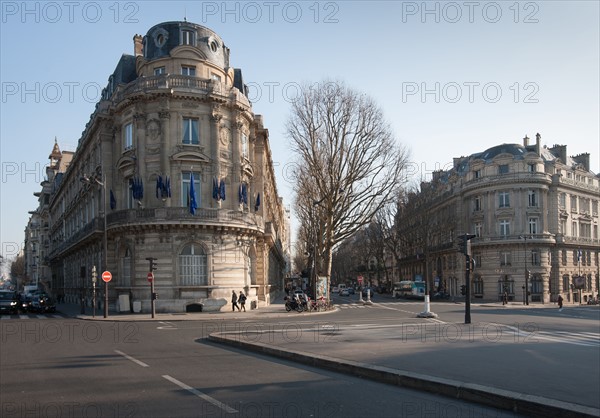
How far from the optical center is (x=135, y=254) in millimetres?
34594

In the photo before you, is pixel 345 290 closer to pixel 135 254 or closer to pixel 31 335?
pixel 135 254

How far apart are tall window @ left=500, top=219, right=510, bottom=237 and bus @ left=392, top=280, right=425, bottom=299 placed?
11470 millimetres

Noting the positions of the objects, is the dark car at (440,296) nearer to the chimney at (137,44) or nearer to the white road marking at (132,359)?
the chimney at (137,44)

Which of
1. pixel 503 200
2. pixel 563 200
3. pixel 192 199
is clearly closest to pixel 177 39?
pixel 192 199

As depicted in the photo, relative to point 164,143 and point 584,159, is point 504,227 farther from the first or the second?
point 164,143

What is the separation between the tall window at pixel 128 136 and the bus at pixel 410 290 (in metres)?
39.0

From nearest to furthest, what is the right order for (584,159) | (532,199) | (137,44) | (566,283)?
(137,44) → (532,199) → (566,283) → (584,159)

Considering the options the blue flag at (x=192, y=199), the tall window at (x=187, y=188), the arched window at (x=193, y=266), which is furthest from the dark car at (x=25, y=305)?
the blue flag at (x=192, y=199)

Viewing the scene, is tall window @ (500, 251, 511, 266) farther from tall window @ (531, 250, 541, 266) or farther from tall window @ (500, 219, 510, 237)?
tall window @ (531, 250, 541, 266)

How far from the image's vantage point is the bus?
204ft

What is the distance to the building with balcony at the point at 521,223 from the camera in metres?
61.5

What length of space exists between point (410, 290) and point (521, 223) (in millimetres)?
15434

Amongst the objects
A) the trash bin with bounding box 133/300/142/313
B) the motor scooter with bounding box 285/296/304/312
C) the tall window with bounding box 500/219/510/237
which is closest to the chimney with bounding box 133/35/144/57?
the trash bin with bounding box 133/300/142/313

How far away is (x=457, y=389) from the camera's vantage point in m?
8.25
